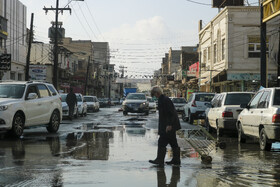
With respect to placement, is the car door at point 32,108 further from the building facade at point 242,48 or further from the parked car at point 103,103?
the parked car at point 103,103

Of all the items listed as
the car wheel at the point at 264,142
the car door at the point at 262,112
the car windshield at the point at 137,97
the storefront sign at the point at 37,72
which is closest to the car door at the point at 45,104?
the car door at the point at 262,112

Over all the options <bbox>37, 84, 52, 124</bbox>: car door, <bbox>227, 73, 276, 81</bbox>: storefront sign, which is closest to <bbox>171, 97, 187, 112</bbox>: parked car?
<bbox>227, 73, 276, 81</bbox>: storefront sign

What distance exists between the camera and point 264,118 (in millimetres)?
10977

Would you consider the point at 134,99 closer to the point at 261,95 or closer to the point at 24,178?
the point at 261,95

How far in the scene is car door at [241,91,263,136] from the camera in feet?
38.8

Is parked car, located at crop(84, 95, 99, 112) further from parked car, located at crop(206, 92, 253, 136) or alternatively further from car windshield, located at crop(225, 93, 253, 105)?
car windshield, located at crop(225, 93, 253, 105)

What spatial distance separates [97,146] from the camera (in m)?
12.0

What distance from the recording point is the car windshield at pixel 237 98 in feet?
50.9

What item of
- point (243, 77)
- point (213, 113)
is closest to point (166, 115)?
point (213, 113)

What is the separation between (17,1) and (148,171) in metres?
42.9

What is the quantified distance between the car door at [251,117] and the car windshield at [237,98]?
91.5 inches

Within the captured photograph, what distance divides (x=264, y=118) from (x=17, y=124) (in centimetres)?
787

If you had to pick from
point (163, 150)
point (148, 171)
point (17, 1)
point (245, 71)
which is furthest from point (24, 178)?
point (17, 1)

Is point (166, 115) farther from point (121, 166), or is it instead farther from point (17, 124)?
point (17, 124)
